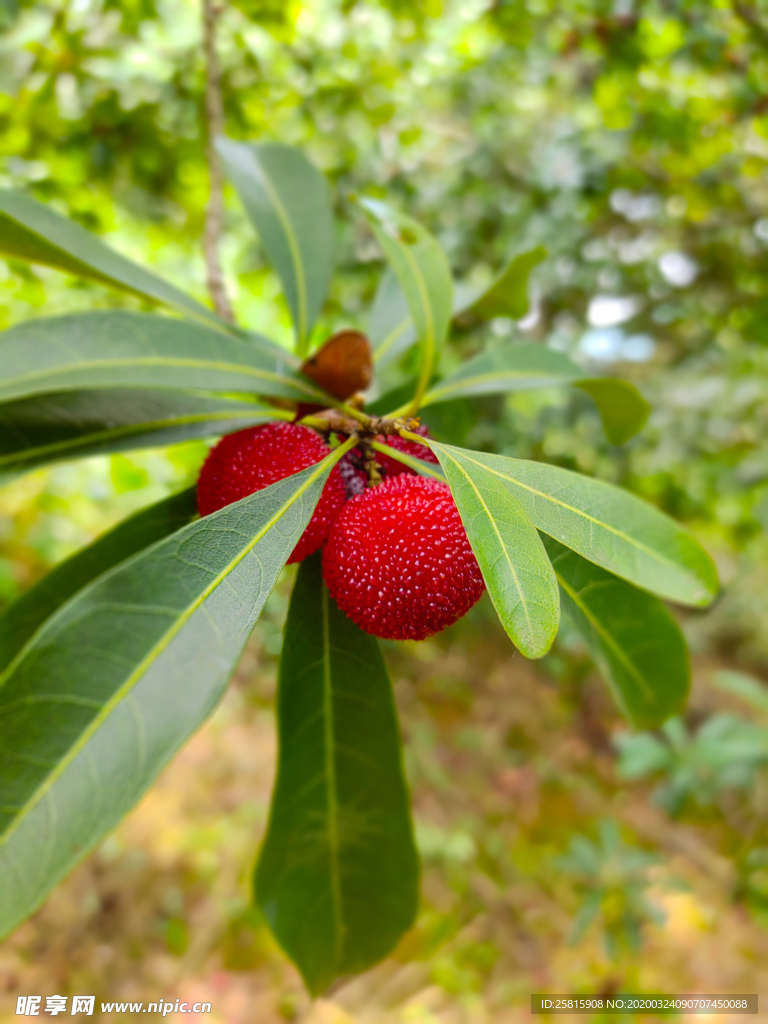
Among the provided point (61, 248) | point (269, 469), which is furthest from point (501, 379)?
point (61, 248)

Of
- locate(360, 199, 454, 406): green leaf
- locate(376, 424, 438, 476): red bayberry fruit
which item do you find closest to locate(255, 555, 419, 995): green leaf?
locate(376, 424, 438, 476): red bayberry fruit

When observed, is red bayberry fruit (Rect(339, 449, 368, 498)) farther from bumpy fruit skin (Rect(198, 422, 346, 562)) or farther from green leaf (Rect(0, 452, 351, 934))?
green leaf (Rect(0, 452, 351, 934))

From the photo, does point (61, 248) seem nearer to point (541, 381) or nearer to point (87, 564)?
point (87, 564)

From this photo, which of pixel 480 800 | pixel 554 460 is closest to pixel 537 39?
pixel 554 460

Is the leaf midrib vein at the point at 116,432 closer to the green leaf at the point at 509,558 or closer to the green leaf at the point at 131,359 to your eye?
the green leaf at the point at 131,359

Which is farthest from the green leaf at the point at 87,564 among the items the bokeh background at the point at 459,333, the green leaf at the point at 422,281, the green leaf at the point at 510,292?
the green leaf at the point at 510,292
